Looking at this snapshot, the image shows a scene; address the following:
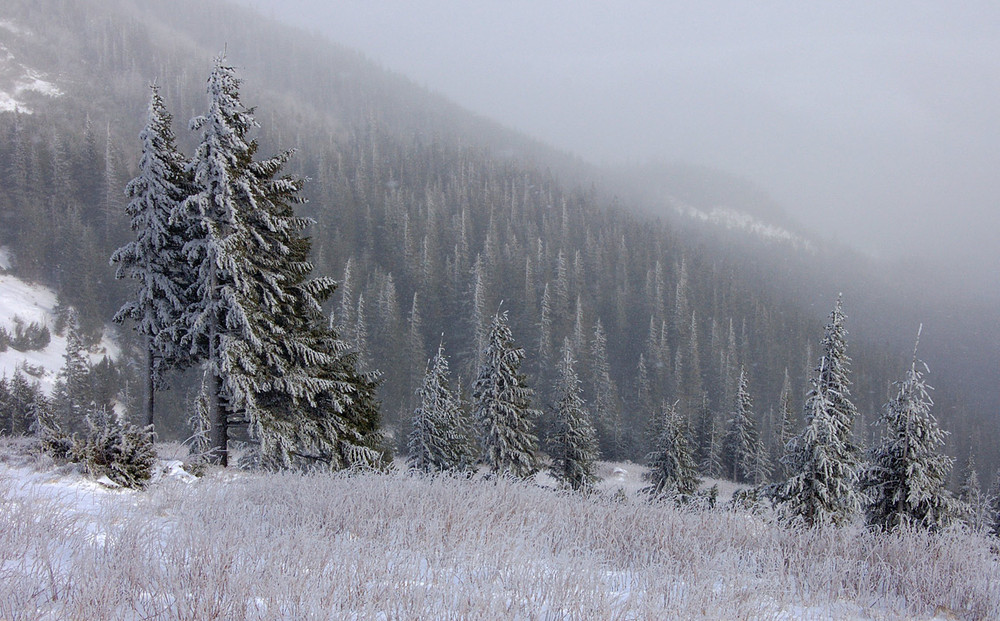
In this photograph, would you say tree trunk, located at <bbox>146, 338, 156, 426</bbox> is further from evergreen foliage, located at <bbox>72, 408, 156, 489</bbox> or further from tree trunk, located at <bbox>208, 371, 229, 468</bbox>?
evergreen foliage, located at <bbox>72, 408, 156, 489</bbox>

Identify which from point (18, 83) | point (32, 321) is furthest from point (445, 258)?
point (18, 83)

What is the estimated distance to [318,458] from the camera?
551 inches

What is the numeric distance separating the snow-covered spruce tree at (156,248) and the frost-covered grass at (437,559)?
8.18m

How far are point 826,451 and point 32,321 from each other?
71.5 m

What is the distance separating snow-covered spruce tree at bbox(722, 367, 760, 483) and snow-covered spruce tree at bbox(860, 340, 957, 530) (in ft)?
104

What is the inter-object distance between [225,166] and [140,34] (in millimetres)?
212383

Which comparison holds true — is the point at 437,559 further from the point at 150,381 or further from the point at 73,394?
the point at 73,394

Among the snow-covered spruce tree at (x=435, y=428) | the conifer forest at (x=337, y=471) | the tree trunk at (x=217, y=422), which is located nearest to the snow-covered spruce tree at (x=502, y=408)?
the conifer forest at (x=337, y=471)

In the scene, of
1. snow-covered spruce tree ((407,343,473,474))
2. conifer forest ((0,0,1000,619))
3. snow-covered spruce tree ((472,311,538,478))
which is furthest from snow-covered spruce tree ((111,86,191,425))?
snow-covered spruce tree ((472,311,538,478))

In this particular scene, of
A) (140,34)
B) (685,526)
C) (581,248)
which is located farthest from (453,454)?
(140,34)

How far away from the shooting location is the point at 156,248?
1383 centimetres

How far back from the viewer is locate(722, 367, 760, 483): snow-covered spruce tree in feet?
154

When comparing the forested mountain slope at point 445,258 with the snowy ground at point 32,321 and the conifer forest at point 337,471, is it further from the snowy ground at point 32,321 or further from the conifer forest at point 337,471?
the conifer forest at point 337,471

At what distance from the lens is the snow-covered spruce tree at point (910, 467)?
15062 mm
